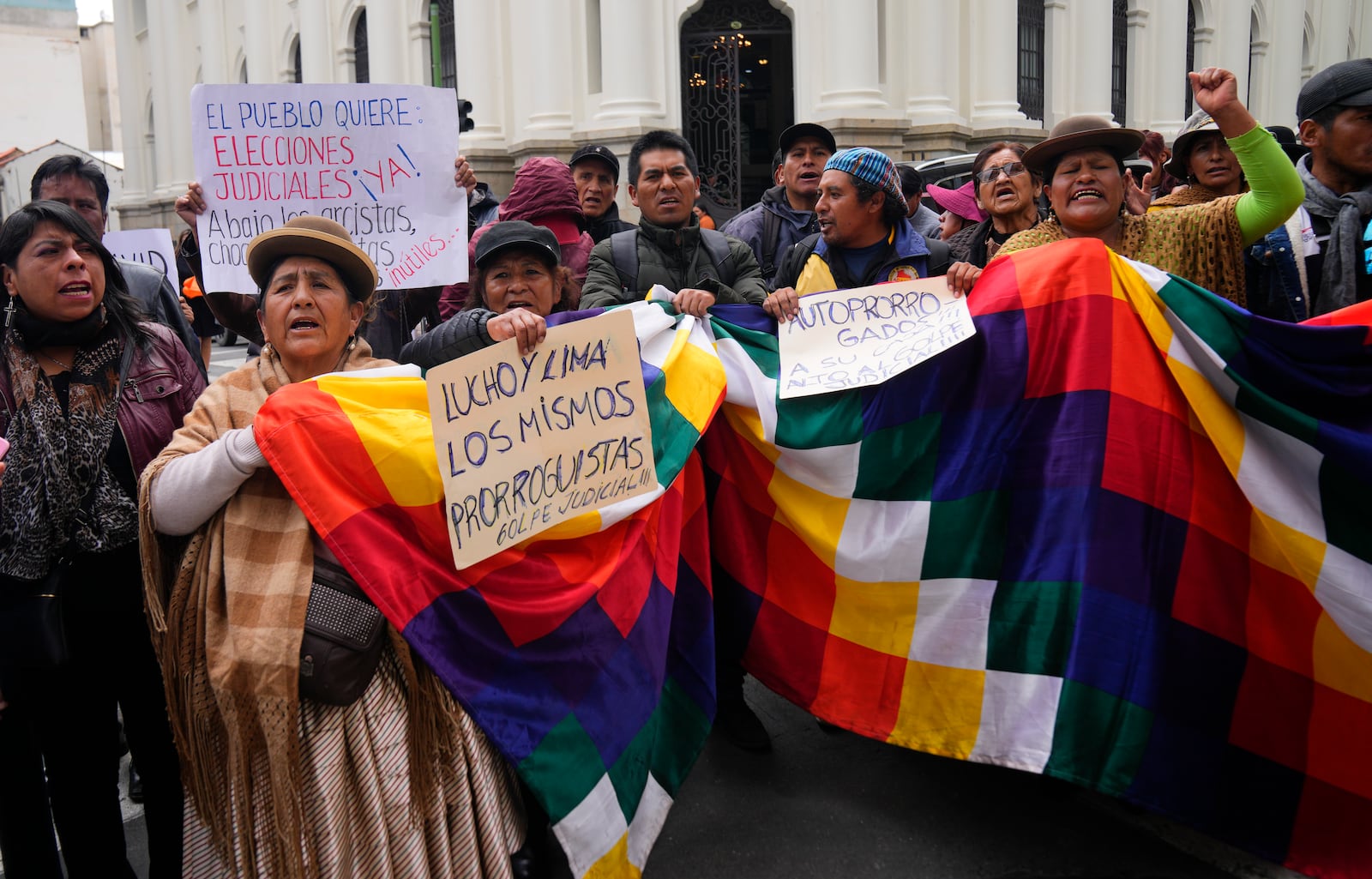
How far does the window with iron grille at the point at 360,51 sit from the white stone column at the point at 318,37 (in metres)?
0.39

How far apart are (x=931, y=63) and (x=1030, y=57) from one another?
307 centimetres

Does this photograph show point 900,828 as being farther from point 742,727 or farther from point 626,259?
point 626,259

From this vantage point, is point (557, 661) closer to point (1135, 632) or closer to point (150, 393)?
point (150, 393)

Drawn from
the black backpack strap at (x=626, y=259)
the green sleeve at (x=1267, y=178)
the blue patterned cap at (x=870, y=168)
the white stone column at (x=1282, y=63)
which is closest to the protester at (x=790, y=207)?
the black backpack strap at (x=626, y=259)

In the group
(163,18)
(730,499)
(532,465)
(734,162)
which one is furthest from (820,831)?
(163,18)

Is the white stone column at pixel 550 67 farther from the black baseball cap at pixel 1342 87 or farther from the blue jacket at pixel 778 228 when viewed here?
the black baseball cap at pixel 1342 87

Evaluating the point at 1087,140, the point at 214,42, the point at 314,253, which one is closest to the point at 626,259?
the point at 314,253

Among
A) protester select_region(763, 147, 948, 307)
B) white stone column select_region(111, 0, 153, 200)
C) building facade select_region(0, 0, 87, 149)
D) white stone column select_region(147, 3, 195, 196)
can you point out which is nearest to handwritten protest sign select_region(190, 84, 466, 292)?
protester select_region(763, 147, 948, 307)

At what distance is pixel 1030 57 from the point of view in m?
16.9

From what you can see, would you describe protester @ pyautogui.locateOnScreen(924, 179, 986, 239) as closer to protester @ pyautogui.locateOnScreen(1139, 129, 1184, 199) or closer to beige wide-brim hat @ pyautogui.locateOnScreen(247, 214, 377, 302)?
protester @ pyautogui.locateOnScreen(1139, 129, 1184, 199)

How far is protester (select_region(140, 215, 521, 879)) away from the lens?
7.80ft

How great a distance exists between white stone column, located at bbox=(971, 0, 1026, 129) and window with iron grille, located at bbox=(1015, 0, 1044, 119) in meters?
1.38

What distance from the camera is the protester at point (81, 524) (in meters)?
2.62

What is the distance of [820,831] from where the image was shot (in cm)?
322
